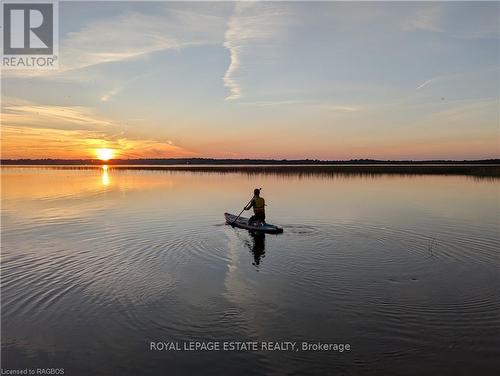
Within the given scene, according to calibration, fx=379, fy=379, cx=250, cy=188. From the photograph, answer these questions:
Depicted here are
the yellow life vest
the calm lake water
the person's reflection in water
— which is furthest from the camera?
the yellow life vest

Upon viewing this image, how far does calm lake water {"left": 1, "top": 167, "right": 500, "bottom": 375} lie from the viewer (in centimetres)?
811

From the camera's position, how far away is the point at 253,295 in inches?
457

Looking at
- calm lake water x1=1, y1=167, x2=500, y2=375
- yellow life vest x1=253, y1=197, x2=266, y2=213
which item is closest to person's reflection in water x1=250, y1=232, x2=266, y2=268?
calm lake water x1=1, y1=167, x2=500, y2=375

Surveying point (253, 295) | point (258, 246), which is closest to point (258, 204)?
point (258, 246)

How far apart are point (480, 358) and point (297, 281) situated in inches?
230

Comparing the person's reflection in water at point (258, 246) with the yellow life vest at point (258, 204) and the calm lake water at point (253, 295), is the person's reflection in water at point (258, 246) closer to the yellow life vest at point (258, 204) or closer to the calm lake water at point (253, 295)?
the calm lake water at point (253, 295)

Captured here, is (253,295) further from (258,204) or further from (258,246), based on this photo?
(258,204)

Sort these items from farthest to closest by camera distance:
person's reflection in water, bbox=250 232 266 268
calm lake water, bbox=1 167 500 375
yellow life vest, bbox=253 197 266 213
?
yellow life vest, bbox=253 197 266 213, person's reflection in water, bbox=250 232 266 268, calm lake water, bbox=1 167 500 375

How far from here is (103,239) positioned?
19469 millimetres

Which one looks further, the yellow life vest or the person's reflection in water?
the yellow life vest

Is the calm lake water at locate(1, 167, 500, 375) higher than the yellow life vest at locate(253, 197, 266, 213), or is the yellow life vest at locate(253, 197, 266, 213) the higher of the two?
the yellow life vest at locate(253, 197, 266, 213)

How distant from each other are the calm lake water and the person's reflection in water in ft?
0.46

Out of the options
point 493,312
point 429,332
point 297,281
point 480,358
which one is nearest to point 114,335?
point 297,281

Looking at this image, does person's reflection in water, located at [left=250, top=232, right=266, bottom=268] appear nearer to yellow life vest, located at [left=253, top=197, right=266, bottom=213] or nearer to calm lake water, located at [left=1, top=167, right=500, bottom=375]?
calm lake water, located at [left=1, top=167, right=500, bottom=375]
